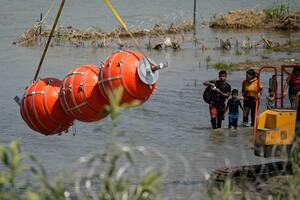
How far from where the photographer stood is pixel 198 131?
18.8 m

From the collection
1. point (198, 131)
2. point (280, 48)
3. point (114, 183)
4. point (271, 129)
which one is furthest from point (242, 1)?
point (114, 183)

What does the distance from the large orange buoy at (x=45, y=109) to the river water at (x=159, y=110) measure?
122 centimetres

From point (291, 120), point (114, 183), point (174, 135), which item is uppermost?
point (114, 183)

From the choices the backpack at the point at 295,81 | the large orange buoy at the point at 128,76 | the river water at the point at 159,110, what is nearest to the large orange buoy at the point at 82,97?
the large orange buoy at the point at 128,76

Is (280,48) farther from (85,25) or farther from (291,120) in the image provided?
(291,120)

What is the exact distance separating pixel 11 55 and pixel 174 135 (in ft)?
49.9

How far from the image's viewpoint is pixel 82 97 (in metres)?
11.5

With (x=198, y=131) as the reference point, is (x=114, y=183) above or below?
above

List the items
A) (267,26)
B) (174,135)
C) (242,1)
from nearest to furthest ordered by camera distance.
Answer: (174,135) → (267,26) → (242,1)

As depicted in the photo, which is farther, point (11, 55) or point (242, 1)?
point (242, 1)

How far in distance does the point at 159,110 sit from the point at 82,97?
32.8ft

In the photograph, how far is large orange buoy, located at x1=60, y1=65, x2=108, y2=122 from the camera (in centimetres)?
1145

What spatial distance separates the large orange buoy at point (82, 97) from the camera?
11445mm

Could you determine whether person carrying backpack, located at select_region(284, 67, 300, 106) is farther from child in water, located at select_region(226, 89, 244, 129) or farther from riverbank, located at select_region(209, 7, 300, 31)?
riverbank, located at select_region(209, 7, 300, 31)
